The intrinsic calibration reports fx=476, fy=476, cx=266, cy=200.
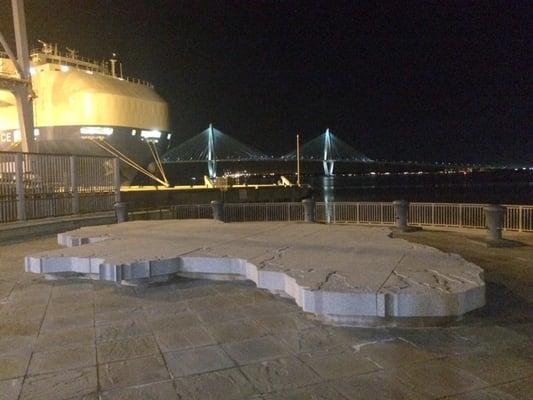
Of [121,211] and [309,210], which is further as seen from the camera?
[309,210]

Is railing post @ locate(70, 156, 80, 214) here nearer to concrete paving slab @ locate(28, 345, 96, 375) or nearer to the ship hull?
concrete paving slab @ locate(28, 345, 96, 375)

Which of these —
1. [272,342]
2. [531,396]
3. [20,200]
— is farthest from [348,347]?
[20,200]

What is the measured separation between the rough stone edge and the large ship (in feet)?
109

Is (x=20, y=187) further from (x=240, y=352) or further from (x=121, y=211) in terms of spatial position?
(x=240, y=352)

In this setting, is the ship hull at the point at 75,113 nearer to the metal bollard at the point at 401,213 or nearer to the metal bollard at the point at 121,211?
the metal bollard at the point at 121,211

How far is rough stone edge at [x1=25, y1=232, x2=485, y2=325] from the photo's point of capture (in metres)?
5.23

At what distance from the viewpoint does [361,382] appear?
402 cm

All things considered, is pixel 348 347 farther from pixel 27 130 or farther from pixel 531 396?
pixel 27 130

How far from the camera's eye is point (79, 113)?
130 feet

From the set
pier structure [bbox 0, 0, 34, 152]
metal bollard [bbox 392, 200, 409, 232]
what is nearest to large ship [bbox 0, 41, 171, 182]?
pier structure [bbox 0, 0, 34, 152]

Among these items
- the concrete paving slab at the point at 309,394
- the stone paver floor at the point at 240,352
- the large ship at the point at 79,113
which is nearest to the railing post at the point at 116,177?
the stone paver floor at the point at 240,352

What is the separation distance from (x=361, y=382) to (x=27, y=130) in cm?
2568

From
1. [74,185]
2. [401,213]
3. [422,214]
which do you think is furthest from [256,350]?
[422,214]

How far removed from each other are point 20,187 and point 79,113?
26.9m
